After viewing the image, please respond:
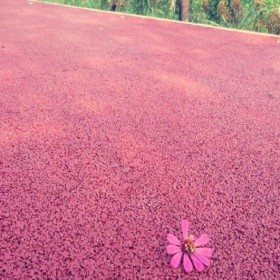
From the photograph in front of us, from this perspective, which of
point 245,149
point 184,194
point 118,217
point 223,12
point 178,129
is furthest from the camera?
point 223,12

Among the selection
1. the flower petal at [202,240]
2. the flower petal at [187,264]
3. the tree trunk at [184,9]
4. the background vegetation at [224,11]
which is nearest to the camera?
the flower petal at [187,264]

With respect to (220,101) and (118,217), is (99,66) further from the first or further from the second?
(118,217)

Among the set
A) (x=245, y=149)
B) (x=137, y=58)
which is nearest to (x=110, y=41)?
(x=137, y=58)

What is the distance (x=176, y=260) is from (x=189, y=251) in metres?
0.07

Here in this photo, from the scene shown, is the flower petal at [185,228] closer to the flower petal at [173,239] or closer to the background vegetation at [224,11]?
the flower petal at [173,239]

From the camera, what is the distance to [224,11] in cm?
722

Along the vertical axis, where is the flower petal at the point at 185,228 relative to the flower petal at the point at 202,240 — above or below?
above

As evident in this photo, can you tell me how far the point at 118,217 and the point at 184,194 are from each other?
1.31 feet

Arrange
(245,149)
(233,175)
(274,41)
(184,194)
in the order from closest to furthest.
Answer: (184,194) → (233,175) → (245,149) → (274,41)

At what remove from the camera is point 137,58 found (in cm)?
410

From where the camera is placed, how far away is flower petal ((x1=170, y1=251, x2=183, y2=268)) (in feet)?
4.32

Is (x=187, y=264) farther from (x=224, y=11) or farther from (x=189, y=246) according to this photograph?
(x=224, y=11)

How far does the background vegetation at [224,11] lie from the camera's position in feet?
22.4

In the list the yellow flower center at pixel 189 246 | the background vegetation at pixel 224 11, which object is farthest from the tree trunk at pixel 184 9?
Answer: the yellow flower center at pixel 189 246
